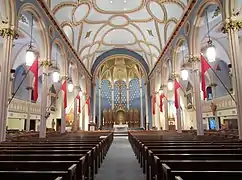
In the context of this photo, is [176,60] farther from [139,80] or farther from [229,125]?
[139,80]

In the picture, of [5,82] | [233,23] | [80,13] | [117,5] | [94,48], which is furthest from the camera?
[94,48]

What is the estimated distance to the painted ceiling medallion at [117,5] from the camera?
14547 mm

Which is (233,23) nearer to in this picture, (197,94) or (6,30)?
(197,94)

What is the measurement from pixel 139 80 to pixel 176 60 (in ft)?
46.2

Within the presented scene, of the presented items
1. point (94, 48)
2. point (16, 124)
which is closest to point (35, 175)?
point (16, 124)

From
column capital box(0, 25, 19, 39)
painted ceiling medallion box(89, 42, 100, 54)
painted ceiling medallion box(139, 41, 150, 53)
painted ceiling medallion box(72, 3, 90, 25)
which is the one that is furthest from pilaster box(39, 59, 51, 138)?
painted ceiling medallion box(139, 41, 150, 53)

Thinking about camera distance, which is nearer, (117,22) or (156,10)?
(156,10)

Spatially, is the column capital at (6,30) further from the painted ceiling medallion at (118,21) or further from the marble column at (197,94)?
the painted ceiling medallion at (118,21)

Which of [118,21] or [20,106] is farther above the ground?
[118,21]

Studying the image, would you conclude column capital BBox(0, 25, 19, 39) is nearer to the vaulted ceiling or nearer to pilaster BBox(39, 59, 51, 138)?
pilaster BBox(39, 59, 51, 138)

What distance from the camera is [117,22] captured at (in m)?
17.8

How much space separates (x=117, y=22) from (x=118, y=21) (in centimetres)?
22

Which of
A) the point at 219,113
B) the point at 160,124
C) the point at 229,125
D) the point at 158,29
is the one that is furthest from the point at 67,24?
the point at 229,125

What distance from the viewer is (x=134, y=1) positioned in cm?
1453
